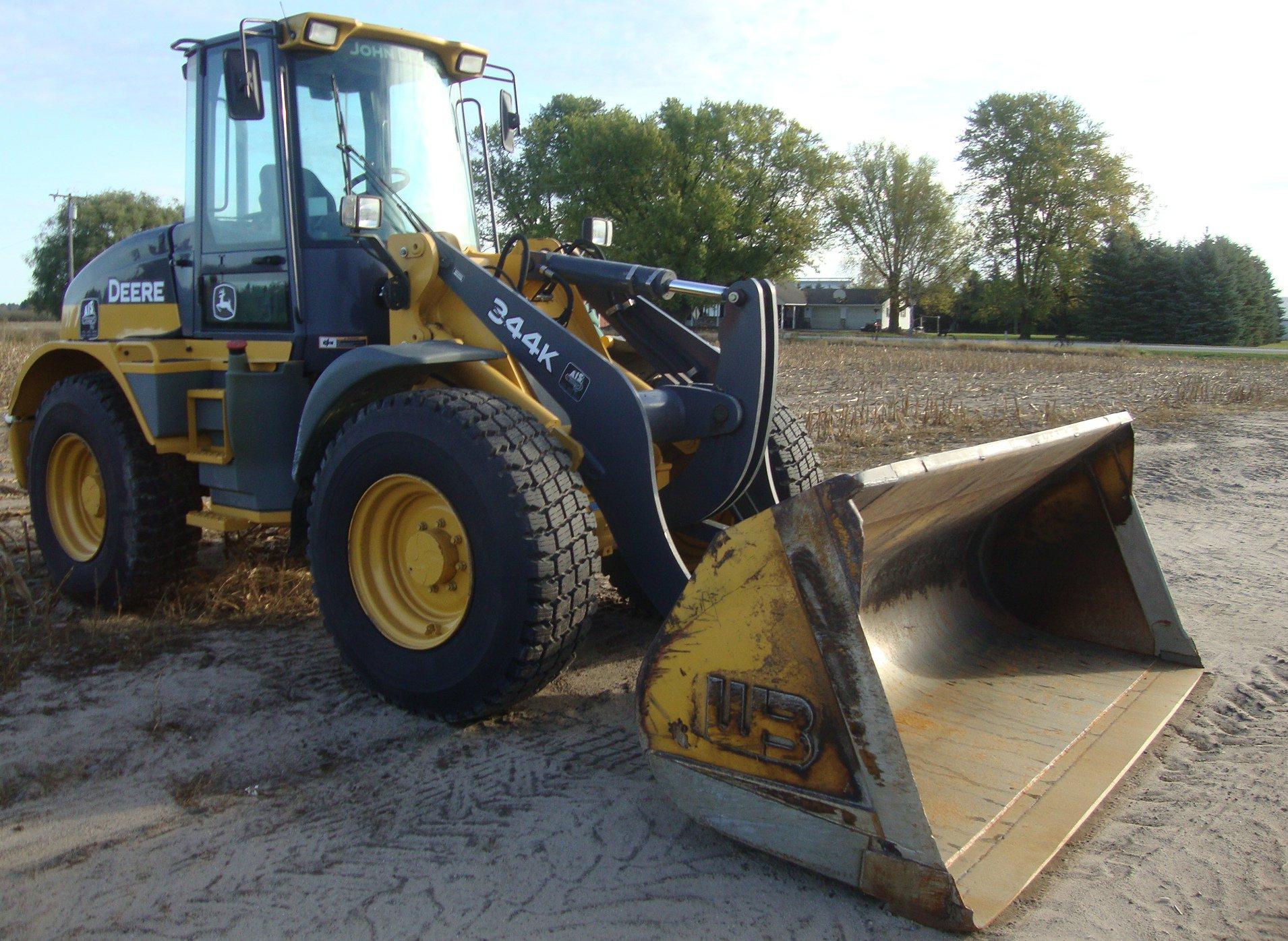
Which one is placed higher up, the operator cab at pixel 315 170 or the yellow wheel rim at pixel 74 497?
the operator cab at pixel 315 170

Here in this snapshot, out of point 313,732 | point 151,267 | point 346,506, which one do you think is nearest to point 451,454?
point 346,506

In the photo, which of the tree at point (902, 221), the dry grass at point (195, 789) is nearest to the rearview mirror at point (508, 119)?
the dry grass at point (195, 789)

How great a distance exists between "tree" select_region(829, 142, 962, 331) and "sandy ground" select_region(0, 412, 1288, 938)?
181ft

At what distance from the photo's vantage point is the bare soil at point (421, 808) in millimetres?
2520

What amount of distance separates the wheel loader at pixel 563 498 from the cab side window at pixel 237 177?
0.7 inches

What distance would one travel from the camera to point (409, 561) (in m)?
3.63

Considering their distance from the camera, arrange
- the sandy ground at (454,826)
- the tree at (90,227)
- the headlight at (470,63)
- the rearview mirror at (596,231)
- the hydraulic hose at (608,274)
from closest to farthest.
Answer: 1. the sandy ground at (454,826)
2. the hydraulic hose at (608,274)
3. the rearview mirror at (596,231)
4. the headlight at (470,63)
5. the tree at (90,227)

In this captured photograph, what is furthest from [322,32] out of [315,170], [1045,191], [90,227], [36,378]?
[1045,191]

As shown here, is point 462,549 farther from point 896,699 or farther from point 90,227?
point 90,227

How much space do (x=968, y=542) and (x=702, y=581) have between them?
190cm

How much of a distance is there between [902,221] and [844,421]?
165ft

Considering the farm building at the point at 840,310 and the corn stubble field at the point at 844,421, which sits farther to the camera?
the farm building at the point at 840,310

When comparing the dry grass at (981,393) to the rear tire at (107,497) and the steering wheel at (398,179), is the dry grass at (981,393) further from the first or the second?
the rear tire at (107,497)

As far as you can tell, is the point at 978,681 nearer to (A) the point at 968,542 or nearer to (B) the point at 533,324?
(A) the point at 968,542
